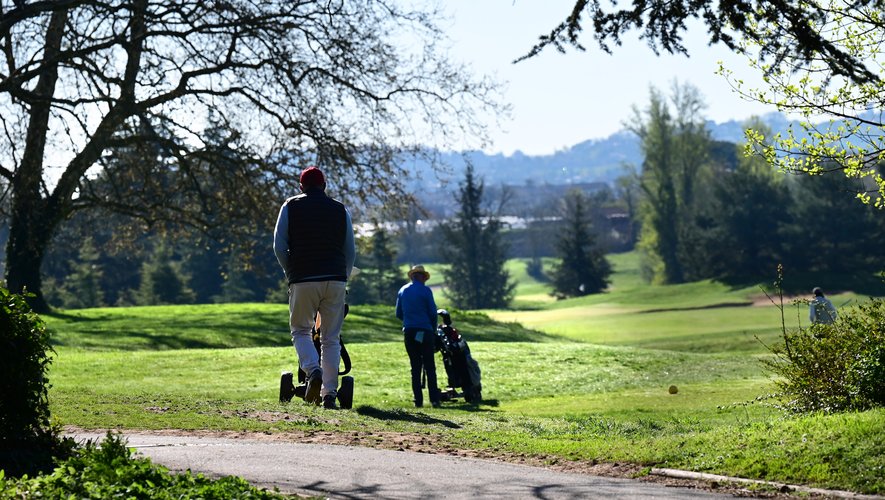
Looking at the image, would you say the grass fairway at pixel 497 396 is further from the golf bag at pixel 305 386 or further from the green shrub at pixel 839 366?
the green shrub at pixel 839 366

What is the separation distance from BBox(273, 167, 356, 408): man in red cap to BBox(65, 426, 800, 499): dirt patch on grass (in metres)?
1.17

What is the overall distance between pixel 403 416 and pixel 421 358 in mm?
2945

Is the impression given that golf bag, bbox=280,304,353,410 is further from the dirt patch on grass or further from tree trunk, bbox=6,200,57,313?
tree trunk, bbox=6,200,57,313

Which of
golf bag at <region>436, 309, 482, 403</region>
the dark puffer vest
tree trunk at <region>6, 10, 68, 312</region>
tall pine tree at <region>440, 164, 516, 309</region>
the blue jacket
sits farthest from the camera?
tall pine tree at <region>440, 164, 516, 309</region>

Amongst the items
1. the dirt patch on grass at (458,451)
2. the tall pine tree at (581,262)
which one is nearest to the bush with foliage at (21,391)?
the dirt patch on grass at (458,451)

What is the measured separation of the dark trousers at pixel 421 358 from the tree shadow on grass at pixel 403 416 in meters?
2.03

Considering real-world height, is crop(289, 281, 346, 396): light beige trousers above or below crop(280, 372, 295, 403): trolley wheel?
above

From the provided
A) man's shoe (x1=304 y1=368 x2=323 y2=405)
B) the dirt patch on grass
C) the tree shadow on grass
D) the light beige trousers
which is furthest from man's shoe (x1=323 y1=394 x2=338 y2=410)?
the dirt patch on grass

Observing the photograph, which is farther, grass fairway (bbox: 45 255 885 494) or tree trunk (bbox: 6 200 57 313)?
tree trunk (bbox: 6 200 57 313)

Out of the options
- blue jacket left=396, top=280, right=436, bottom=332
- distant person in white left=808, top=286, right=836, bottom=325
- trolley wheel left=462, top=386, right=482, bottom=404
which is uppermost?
blue jacket left=396, top=280, right=436, bottom=332

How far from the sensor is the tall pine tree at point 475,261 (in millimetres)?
106375

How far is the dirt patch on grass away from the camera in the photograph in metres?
8.21

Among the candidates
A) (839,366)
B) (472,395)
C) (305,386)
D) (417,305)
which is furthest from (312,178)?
(472,395)

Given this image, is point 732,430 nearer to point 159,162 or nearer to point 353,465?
point 353,465
